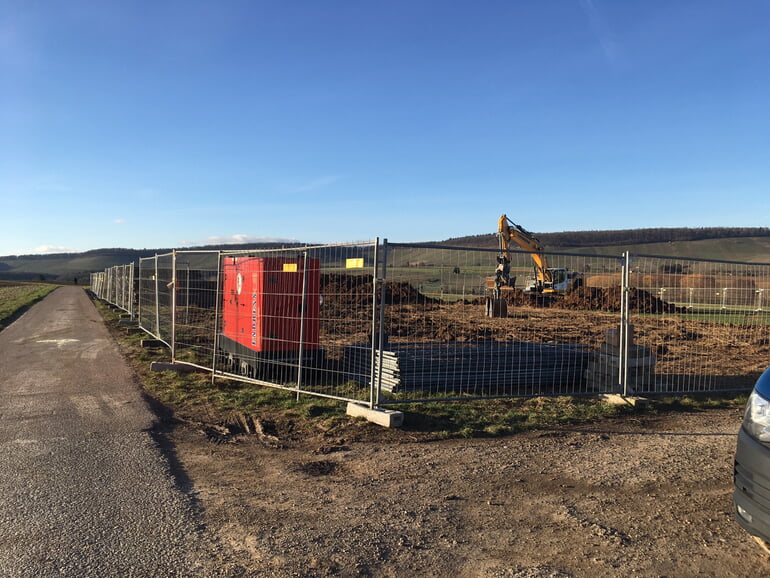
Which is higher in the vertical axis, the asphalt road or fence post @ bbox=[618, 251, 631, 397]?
fence post @ bbox=[618, 251, 631, 397]

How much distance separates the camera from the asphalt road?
3.32 m

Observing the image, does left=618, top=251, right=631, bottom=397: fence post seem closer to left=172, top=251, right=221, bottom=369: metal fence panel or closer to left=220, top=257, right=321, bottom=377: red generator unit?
left=220, top=257, right=321, bottom=377: red generator unit

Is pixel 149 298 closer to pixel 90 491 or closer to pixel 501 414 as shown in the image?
pixel 501 414

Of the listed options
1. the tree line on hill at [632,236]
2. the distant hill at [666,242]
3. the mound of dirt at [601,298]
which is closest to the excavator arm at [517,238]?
the mound of dirt at [601,298]

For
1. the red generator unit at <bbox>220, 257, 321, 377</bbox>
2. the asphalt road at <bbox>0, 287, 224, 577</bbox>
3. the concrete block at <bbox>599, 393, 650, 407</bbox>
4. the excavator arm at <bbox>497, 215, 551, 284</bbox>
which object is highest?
the excavator arm at <bbox>497, 215, 551, 284</bbox>

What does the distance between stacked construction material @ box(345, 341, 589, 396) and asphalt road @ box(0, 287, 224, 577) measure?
10.4 feet

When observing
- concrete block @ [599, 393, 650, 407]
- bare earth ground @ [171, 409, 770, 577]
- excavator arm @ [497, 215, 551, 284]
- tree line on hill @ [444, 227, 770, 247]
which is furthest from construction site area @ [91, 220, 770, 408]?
tree line on hill @ [444, 227, 770, 247]

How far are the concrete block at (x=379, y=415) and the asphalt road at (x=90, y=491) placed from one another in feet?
7.25

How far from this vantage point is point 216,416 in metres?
6.96

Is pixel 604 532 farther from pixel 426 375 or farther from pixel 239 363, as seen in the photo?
pixel 239 363

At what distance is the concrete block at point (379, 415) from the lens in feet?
20.6

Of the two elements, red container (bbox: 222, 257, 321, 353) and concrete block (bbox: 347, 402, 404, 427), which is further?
red container (bbox: 222, 257, 321, 353)

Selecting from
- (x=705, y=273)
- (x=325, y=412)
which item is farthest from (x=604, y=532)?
(x=705, y=273)

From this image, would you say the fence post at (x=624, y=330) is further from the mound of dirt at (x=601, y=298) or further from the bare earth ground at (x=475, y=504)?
the bare earth ground at (x=475, y=504)
